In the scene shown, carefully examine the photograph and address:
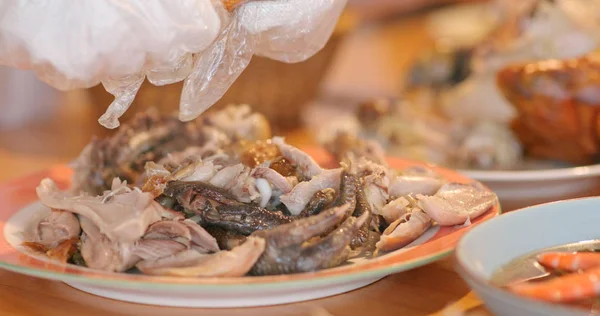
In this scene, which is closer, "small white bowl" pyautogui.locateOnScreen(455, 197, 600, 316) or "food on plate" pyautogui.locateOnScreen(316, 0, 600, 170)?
"small white bowl" pyautogui.locateOnScreen(455, 197, 600, 316)

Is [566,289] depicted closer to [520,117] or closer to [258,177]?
[258,177]

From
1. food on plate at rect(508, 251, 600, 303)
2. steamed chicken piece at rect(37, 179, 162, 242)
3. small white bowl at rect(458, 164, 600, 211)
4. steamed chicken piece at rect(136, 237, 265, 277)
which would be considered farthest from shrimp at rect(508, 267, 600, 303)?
small white bowl at rect(458, 164, 600, 211)

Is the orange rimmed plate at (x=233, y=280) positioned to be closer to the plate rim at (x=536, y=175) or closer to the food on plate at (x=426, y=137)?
the plate rim at (x=536, y=175)

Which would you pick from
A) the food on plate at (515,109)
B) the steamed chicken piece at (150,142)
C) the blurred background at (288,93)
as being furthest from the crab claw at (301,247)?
the blurred background at (288,93)

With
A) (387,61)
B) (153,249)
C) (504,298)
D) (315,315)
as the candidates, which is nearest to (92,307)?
(153,249)

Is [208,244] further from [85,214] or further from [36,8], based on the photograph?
[36,8]

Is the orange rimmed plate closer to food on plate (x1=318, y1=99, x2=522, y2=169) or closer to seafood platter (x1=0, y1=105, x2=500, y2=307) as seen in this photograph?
seafood platter (x1=0, y1=105, x2=500, y2=307)
